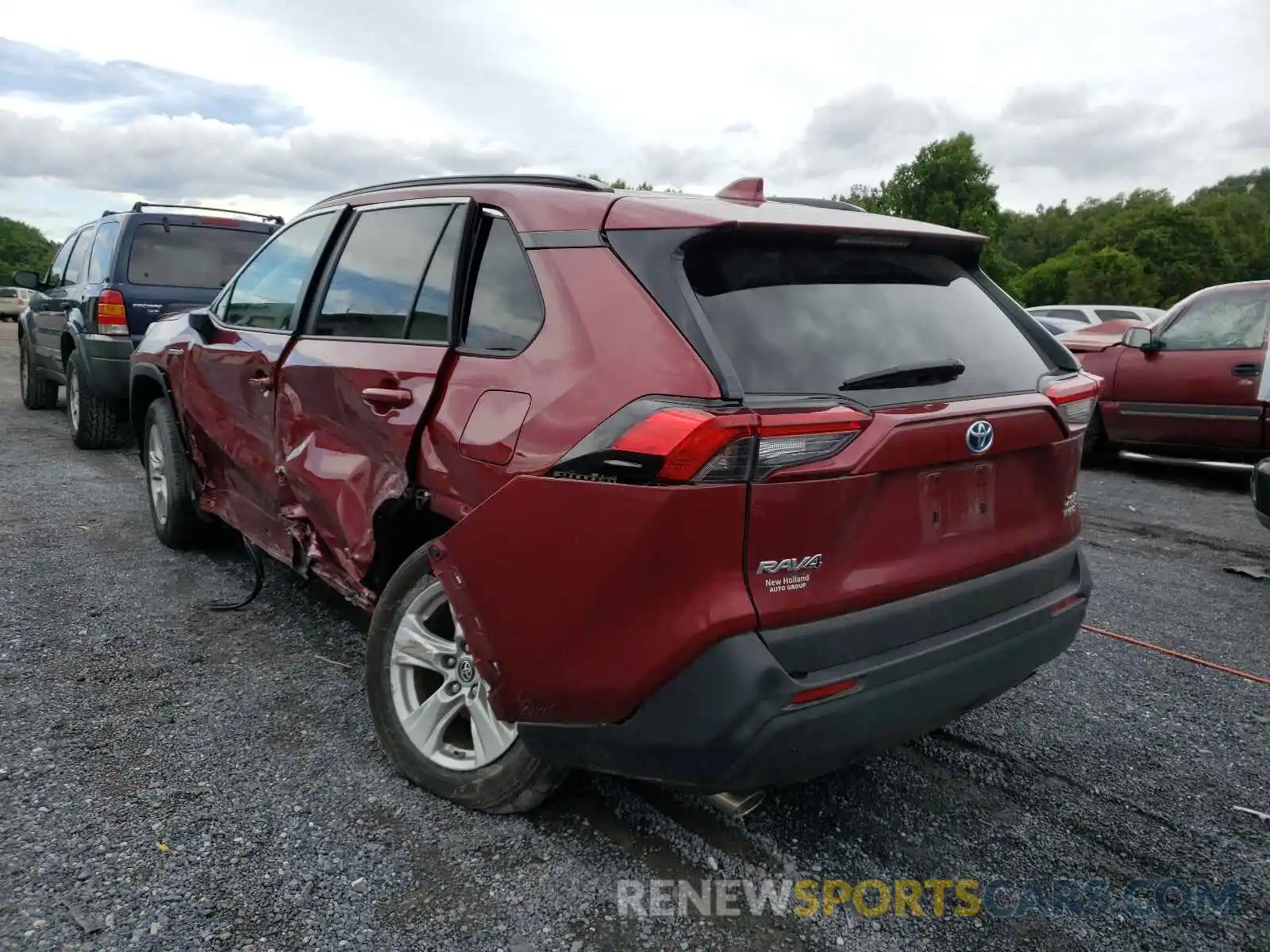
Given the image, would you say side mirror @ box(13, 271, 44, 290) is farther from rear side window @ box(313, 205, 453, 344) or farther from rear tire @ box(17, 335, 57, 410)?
rear side window @ box(313, 205, 453, 344)

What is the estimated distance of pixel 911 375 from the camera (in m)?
2.28

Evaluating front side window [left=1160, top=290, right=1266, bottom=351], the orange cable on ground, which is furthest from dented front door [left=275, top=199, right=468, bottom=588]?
front side window [left=1160, top=290, right=1266, bottom=351]

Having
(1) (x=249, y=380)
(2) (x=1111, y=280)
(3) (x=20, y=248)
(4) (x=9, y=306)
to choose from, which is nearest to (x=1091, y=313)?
(1) (x=249, y=380)

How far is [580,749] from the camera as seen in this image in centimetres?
222

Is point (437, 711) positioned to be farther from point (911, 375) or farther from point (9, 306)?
point (9, 306)

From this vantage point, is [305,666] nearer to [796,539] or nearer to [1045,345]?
[796,539]

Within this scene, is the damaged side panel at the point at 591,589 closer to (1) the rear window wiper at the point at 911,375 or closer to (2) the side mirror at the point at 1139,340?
(1) the rear window wiper at the point at 911,375

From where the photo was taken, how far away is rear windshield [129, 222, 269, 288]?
7.38 metres

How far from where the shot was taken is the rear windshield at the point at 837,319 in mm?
2143

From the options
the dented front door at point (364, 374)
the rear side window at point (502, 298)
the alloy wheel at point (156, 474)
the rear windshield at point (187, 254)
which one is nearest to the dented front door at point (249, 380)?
the dented front door at point (364, 374)

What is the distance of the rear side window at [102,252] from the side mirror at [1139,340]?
8135mm

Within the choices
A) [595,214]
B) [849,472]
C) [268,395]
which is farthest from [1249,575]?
[268,395]

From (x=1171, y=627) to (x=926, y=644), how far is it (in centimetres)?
272

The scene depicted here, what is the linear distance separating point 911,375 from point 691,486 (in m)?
0.69
